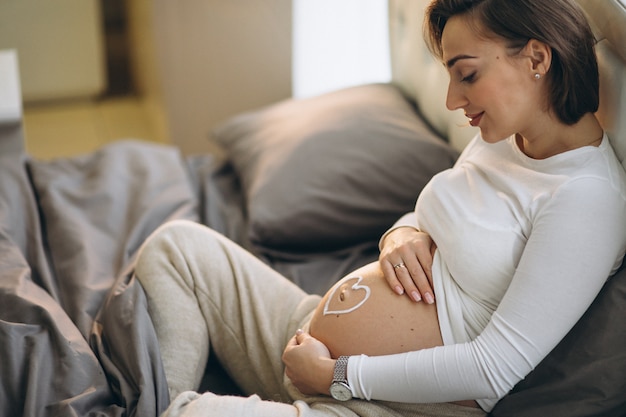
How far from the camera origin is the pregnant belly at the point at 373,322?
117 centimetres

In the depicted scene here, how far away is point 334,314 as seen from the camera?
122cm

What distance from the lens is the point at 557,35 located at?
3.53 ft

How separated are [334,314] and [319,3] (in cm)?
157

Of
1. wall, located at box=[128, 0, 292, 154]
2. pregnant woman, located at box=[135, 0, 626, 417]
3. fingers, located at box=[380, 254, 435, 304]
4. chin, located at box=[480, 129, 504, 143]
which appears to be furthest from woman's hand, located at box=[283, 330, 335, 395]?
wall, located at box=[128, 0, 292, 154]

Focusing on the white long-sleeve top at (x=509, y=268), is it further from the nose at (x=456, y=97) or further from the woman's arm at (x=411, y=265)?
the nose at (x=456, y=97)

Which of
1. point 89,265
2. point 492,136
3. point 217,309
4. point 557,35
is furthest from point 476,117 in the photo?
point 89,265

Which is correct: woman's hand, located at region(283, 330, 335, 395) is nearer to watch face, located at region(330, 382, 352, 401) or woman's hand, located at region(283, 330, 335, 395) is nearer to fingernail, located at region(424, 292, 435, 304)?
watch face, located at region(330, 382, 352, 401)

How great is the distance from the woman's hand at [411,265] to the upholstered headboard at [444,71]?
310 millimetres

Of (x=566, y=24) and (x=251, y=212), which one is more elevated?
(x=566, y=24)

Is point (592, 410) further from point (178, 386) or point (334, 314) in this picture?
point (178, 386)

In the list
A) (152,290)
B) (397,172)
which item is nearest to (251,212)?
(397,172)

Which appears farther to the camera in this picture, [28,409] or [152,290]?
[152,290]

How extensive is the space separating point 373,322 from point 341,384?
114mm

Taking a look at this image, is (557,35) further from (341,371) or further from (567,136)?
(341,371)
